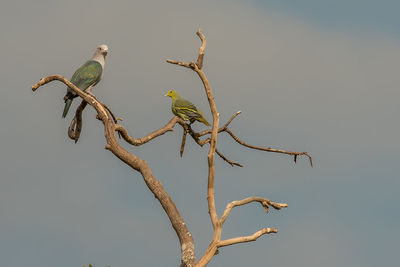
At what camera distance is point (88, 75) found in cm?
1975

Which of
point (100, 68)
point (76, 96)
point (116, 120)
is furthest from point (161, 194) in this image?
point (100, 68)

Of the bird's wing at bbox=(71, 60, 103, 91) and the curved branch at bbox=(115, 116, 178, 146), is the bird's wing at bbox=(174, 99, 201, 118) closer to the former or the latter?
the curved branch at bbox=(115, 116, 178, 146)

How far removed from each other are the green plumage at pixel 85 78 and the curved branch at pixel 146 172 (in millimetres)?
1818

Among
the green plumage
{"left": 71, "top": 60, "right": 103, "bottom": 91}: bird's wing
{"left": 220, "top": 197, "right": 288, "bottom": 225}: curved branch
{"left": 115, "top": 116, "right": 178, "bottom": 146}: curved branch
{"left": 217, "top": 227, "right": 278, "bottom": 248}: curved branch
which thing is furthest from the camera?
{"left": 71, "top": 60, "right": 103, "bottom": 91}: bird's wing

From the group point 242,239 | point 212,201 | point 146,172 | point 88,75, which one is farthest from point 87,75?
point 242,239

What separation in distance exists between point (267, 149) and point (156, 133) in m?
2.68

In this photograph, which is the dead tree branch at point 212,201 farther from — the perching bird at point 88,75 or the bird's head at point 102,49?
the bird's head at point 102,49

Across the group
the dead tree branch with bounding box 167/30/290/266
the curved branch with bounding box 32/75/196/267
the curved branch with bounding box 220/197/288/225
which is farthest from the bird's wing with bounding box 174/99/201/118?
the curved branch with bounding box 220/197/288/225

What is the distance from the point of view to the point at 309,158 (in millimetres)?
17719

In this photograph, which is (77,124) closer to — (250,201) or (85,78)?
(85,78)

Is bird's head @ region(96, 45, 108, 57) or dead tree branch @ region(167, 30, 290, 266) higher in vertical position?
bird's head @ region(96, 45, 108, 57)

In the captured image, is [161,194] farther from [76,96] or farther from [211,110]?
[76,96]

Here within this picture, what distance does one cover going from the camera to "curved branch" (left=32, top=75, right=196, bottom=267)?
49.9ft

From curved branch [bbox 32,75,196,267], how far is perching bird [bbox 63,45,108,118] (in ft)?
6.00
